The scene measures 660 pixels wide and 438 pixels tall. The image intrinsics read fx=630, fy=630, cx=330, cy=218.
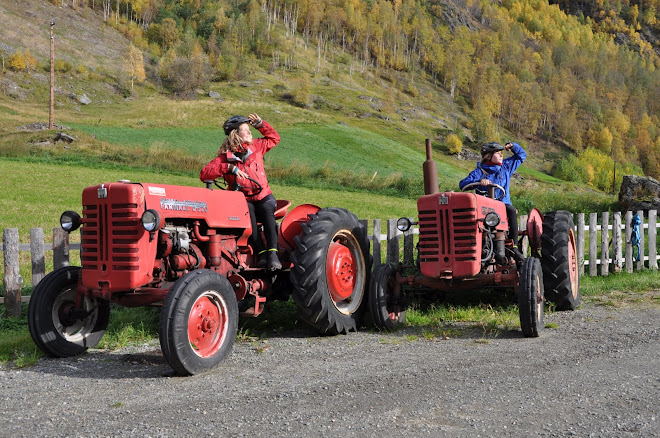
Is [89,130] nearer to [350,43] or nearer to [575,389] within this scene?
[575,389]

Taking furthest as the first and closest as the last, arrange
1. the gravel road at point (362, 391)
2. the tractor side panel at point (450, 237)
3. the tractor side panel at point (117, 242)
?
the tractor side panel at point (450, 237)
the tractor side panel at point (117, 242)
the gravel road at point (362, 391)

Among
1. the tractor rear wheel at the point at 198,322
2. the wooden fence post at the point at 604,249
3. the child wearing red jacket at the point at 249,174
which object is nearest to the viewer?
the tractor rear wheel at the point at 198,322

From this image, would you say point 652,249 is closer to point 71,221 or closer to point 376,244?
point 376,244

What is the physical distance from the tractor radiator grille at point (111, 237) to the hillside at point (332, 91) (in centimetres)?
2216

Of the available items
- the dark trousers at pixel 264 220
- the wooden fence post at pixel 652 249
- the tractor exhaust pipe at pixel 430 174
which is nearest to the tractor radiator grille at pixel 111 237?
the dark trousers at pixel 264 220

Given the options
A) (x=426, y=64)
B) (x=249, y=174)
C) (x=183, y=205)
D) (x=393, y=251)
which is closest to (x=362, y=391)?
(x=183, y=205)

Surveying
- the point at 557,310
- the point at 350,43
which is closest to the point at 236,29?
the point at 350,43

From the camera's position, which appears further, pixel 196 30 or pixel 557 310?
pixel 196 30

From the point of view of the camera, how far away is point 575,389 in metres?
4.34

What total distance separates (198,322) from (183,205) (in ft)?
3.58

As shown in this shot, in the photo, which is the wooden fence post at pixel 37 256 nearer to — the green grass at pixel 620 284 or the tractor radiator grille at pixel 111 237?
the tractor radiator grille at pixel 111 237

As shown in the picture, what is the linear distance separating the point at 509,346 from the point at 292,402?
8.63 ft

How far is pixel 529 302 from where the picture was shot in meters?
6.23

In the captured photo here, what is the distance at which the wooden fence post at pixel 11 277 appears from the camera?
7.81 m
